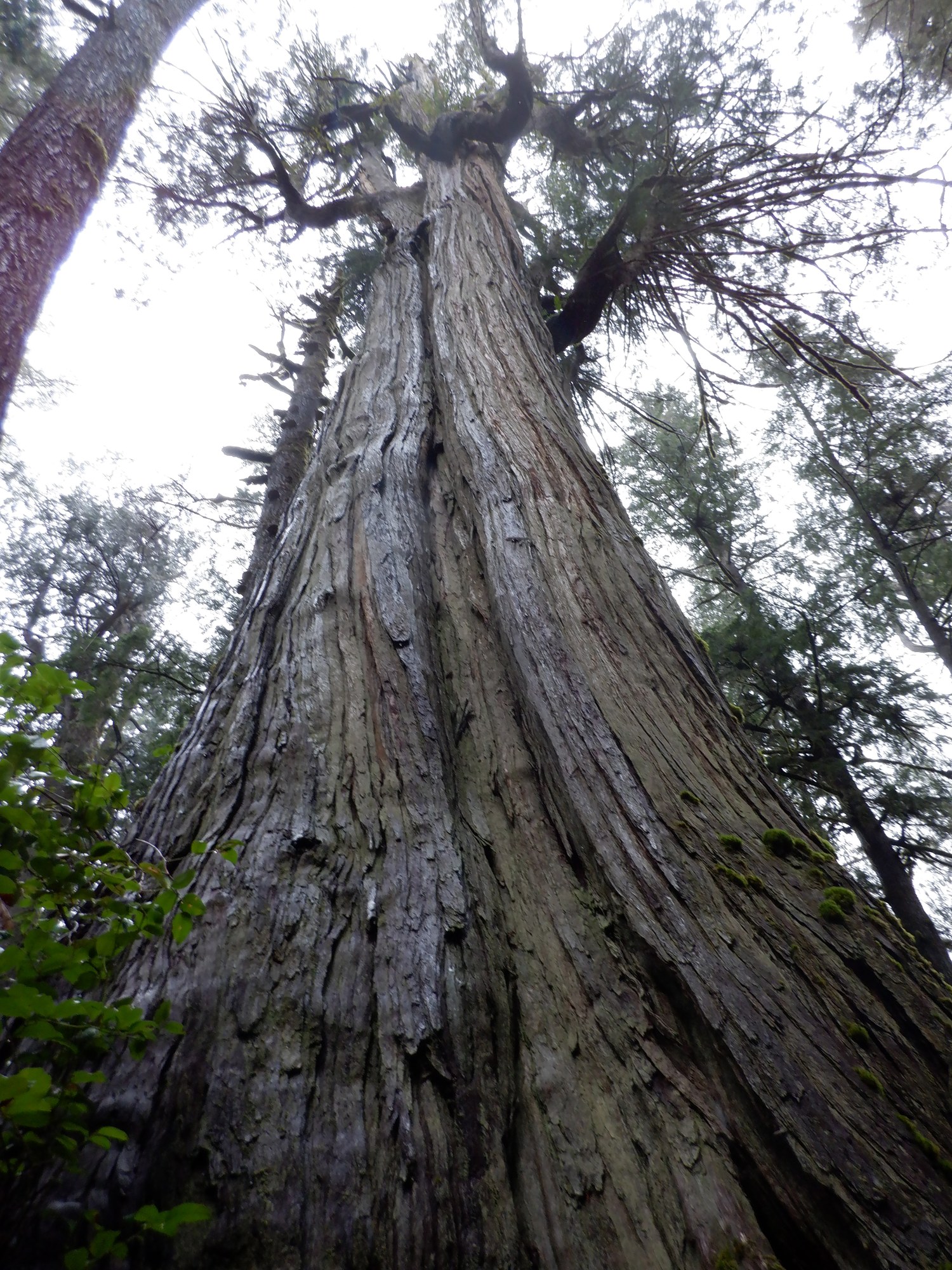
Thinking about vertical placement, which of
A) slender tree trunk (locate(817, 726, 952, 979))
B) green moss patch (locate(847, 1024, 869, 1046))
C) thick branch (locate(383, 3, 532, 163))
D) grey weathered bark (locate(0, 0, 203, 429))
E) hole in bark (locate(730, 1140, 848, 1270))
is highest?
thick branch (locate(383, 3, 532, 163))

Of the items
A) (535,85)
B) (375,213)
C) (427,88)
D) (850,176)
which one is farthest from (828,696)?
(427,88)

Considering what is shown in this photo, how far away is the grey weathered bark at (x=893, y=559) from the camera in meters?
5.59

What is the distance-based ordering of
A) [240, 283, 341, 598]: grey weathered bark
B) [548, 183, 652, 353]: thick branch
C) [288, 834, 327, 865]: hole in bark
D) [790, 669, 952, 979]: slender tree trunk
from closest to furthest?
[288, 834, 327, 865]: hole in bark
[548, 183, 652, 353]: thick branch
[790, 669, 952, 979]: slender tree trunk
[240, 283, 341, 598]: grey weathered bark

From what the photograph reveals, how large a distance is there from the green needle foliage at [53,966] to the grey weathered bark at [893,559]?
625cm

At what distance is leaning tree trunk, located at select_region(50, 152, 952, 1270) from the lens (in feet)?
2.84

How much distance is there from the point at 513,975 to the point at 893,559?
19.7 feet

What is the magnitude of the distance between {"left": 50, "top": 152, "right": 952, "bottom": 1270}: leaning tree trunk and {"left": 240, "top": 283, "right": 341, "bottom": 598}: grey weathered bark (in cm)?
227

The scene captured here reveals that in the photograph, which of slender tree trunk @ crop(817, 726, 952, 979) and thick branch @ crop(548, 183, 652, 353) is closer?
thick branch @ crop(548, 183, 652, 353)

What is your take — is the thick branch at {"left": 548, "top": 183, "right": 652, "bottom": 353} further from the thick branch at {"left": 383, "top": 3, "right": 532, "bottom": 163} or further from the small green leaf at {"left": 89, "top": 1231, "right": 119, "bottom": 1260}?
the small green leaf at {"left": 89, "top": 1231, "right": 119, "bottom": 1260}

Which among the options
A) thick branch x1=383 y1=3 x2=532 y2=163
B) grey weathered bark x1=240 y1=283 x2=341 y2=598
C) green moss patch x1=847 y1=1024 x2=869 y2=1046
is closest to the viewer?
green moss patch x1=847 y1=1024 x2=869 y2=1046

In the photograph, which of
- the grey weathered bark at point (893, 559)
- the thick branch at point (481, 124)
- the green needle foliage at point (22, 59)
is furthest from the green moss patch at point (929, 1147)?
the green needle foliage at point (22, 59)

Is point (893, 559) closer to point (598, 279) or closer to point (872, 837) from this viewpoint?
point (872, 837)

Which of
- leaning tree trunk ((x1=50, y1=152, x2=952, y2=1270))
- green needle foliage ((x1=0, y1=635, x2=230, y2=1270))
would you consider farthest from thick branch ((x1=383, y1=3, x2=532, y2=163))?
green needle foliage ((x1=0, y1=635, x2=230, y2=1270))

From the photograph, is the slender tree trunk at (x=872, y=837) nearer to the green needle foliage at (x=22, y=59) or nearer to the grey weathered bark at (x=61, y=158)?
the grey weathered bark at (x=61, y=158)
